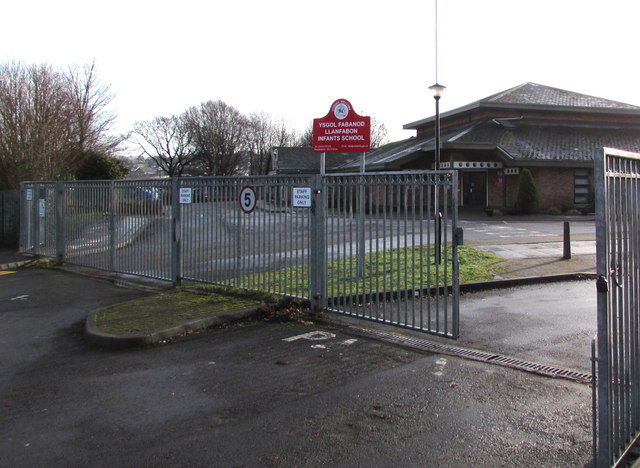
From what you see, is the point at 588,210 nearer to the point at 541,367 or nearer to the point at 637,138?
the point at 637,138

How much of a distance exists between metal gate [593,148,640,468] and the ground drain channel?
1.60m

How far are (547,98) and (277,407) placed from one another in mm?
39915

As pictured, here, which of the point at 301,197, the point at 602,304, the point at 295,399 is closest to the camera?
the point at 602,304

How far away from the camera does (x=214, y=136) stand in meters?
72.4

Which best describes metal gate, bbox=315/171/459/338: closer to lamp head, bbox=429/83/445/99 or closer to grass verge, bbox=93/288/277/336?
grass verge, bbox=93/288/277/336

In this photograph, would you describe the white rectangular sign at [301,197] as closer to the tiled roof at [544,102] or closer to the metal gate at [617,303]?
the metal gate at [617,303]

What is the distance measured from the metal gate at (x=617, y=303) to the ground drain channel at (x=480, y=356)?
1595 mm

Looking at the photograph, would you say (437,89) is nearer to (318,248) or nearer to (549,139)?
(318,248)

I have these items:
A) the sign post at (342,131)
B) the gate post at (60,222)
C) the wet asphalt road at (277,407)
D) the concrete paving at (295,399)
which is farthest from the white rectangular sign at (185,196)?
the gate post at (60,222)

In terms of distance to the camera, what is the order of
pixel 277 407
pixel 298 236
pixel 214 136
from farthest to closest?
pixel 214 136, pixel 298 236, pixel 277 407

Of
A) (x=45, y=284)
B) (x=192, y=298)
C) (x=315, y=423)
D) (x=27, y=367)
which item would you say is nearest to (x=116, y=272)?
(x=45, y=284)

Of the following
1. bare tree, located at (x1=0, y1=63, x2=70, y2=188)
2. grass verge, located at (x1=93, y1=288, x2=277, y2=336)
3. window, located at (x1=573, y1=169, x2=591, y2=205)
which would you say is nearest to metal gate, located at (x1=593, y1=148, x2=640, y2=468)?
grass verge, located at (x1=93, y1=288, x2=277, y2=336)

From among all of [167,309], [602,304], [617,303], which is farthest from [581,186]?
[602,304]

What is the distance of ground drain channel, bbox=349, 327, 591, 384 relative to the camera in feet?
17.4
